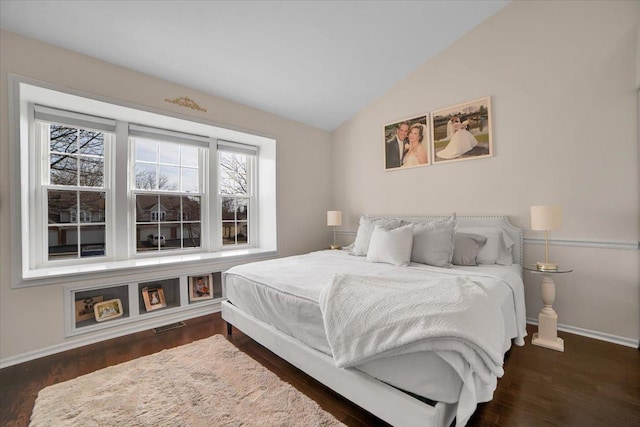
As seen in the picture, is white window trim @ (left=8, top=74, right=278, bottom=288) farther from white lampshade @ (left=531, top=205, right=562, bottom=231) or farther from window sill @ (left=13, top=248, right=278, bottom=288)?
white lampshade @ (left=531, top=205, right=562, bottom=231)

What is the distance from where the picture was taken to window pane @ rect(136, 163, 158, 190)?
308 cm

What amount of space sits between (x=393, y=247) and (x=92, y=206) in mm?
3057

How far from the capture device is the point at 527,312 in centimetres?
273

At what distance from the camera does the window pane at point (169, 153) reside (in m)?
3.26

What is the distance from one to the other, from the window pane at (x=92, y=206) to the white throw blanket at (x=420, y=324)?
263cm

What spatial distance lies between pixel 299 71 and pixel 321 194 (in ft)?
6.21

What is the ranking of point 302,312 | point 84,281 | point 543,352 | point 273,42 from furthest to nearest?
1. point 273,42
2. point 84,281
3. point 543,352
4. point 302,312

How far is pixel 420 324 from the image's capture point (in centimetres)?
120

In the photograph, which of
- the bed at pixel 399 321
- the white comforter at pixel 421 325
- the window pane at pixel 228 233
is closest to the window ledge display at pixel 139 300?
the window pane at pixel 228 233

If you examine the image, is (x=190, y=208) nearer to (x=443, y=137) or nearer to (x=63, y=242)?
(x=63, y=242)

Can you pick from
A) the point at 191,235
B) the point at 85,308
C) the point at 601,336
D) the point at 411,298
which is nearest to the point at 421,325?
the point at 411,298

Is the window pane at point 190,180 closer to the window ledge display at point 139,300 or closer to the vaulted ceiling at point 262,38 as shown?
the vaulted ceiling at point 262,38

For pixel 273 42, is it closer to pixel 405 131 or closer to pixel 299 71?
pixel 299 71

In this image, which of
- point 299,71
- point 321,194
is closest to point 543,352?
point 321,194
